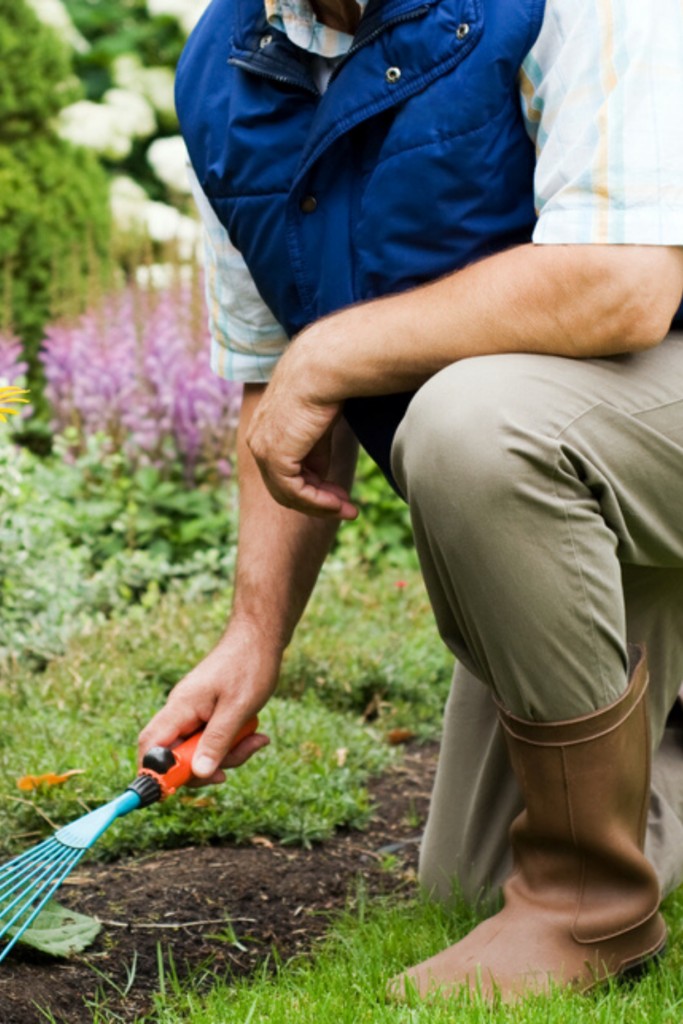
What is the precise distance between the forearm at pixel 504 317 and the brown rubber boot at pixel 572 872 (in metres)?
0.43

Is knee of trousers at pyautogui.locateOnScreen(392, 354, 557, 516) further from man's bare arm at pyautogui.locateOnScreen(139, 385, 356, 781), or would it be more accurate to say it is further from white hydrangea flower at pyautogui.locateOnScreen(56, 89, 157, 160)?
white hydrangea flower at pyautogui.locateOnScreen(56, 89, 157, 160)

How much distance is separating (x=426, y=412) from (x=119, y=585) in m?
2.16

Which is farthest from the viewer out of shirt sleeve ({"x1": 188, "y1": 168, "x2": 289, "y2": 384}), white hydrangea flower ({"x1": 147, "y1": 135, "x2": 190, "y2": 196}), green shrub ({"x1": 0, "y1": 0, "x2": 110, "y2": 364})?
white hydrangea flower ({"x1": 147, "y1": 135, "x2": 190, "y2": 196})

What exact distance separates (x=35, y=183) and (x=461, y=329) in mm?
4040

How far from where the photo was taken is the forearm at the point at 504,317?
1.78 metres

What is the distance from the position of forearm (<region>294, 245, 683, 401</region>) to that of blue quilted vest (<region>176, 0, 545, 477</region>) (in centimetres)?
12

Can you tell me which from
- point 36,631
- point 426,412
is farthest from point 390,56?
point 36,631

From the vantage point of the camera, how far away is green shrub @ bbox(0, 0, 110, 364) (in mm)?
5387

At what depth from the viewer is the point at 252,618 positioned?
2246mm

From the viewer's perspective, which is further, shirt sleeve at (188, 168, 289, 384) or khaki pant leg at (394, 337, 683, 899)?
shirt sleeve at (188, 168, 289, 384)

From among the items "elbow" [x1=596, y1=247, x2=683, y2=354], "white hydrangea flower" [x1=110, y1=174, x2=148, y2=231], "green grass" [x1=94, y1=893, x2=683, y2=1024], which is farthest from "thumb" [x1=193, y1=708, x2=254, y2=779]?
"white hydrangea flower" [x1=110, y1=174, x2=148, y2=231]

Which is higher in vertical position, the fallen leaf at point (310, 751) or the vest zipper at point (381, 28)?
the vest zipper at point (381, 28)

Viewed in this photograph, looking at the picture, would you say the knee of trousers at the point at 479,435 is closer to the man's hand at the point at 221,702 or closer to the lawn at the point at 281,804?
the man's hand at the point at 221,702

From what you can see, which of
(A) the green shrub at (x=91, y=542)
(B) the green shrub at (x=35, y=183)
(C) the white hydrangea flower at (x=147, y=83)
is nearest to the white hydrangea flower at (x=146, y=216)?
(B) the green shrub at (x=35, y=183)
